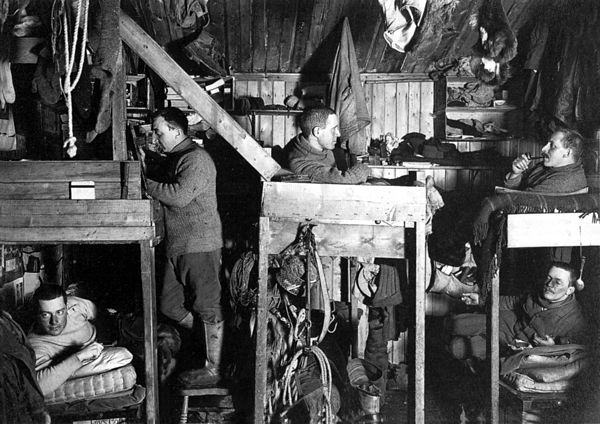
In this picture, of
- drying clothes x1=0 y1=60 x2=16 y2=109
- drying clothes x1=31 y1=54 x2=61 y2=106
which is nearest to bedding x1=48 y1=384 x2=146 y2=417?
drying clothes x1=31 y1=54 x2=61 y2=106

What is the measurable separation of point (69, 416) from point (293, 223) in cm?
219

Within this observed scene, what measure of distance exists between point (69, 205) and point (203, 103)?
3.66 feet

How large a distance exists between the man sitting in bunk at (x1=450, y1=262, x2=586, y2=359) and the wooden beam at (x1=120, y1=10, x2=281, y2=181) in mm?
2524

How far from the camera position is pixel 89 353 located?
3.67m

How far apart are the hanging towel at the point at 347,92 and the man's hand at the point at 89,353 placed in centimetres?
296

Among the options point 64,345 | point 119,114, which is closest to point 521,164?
point 119,114

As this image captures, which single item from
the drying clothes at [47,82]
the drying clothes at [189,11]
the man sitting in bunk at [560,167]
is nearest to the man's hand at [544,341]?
the man sitting in bunk at [560,167]

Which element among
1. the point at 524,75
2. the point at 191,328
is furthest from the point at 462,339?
the point at 524,75

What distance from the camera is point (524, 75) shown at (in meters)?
5.23

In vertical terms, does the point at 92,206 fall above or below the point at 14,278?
above

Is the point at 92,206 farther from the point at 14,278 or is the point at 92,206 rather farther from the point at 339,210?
the point at 14,278

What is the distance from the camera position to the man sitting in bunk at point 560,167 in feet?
12.3

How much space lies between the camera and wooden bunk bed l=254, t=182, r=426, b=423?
11.2 ft

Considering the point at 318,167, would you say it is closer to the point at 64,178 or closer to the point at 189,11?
the point at 189,11
